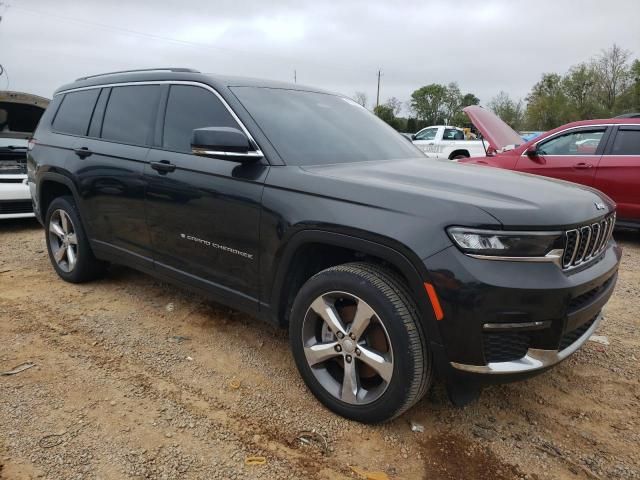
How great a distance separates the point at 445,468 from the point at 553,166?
599 centimetres

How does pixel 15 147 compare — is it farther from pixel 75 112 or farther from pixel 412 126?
pixel 412 126

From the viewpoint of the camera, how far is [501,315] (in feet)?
6.82

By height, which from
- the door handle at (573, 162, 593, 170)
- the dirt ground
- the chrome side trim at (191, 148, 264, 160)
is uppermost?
the chrome side trim at (191, 148, 264, 160)

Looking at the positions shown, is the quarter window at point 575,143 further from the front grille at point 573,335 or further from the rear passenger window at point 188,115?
the rear passenger window at point 188,115

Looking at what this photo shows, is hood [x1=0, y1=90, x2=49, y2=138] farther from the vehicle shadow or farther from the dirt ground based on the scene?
the dirt ground

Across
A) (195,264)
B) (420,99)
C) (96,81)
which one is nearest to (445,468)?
(195,264)

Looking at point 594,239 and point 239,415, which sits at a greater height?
point 594,239

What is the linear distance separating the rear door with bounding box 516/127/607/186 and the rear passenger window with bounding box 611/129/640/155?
7.1 inches

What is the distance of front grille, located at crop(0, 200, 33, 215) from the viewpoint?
6.74 metres

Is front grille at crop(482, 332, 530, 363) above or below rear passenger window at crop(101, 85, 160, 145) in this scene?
below

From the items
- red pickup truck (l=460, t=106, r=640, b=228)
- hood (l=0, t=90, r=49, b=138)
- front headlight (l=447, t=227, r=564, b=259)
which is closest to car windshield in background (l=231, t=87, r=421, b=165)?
front headlight (l=447, t=227, r=564, b=259)

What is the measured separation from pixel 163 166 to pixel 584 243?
2.53 m

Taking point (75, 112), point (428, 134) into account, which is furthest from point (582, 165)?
point (428, 134)

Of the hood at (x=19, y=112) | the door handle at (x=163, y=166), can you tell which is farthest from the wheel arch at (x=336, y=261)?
the hood at (x=19, y=112)
